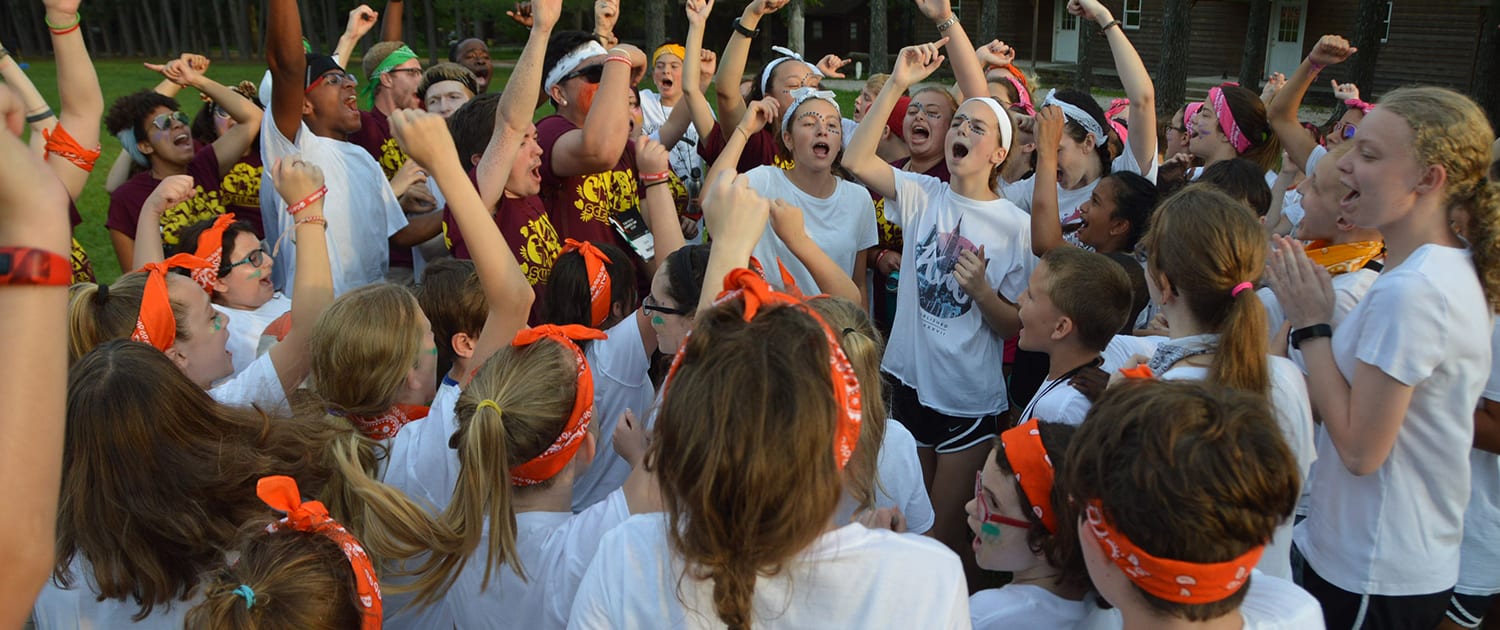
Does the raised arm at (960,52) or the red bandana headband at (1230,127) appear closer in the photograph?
the raised arm at (960,52)

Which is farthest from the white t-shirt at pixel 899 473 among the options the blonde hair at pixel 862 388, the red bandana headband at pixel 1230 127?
the red bandana headband at pixel 1230 127

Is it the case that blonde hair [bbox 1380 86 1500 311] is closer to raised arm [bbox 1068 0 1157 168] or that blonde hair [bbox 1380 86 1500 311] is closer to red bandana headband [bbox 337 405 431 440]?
raised arm [bbox 1068 0 1157 168]

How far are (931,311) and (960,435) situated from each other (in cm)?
55

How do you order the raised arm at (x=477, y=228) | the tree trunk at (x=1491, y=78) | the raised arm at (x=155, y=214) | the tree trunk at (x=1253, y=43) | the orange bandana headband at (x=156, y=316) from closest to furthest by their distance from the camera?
1. the raised arm at (x=477, y=228)
2. the orange bandana headband at (x=156, y=316)
3. the raised arm at (x=155, y=214)
4. the tree trunk at (x=1491, y=78)
5. the tree trunk at (x=1253, y=43)

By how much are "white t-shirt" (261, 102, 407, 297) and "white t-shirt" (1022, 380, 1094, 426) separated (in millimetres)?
3163

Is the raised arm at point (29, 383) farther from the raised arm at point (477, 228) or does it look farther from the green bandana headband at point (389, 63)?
the green bandana headband at point (389, 63)

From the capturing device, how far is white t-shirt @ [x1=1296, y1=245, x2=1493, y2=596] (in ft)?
7.82

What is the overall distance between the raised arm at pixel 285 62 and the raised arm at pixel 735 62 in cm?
198

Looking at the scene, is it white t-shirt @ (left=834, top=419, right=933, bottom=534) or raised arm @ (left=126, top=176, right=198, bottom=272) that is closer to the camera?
white t-shirt @ (left=834, top=419, right=933, bottom=534)

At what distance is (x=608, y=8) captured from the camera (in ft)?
16.2

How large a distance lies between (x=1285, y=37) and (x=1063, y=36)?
23.9 ft

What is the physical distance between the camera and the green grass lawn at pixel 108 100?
965 cm

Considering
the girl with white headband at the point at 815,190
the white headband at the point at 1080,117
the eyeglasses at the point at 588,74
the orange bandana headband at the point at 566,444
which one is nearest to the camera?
the orange bandana headband at the point at 566,444

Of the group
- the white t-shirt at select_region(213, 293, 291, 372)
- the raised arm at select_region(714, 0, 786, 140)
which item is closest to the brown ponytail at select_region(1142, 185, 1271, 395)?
the raised arm at select_region(714, 0, 786, 140)
